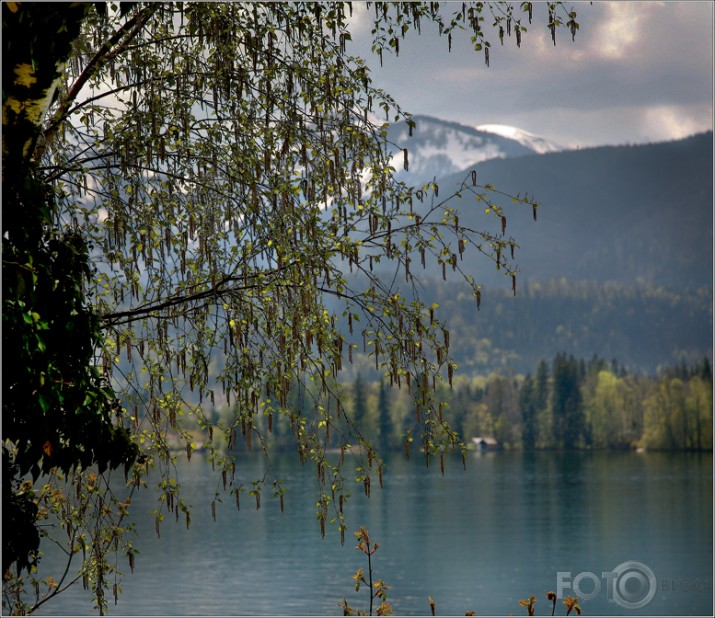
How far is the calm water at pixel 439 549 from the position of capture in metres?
40.4

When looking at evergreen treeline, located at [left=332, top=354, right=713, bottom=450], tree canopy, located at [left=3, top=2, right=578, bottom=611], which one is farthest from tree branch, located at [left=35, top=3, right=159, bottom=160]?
evergreen treeline, located at [left=332, top=354, right=713, bottom=450]

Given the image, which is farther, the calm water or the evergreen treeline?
the evergreen treeline

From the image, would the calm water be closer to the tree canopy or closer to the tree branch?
the tree canopy

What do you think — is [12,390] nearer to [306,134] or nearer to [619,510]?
[306,134]

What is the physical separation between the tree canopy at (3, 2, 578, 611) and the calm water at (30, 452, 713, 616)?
15219mm

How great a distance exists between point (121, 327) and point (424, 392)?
3045 millimetres

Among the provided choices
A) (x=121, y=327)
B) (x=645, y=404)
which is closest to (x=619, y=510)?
(x=121, y=327)

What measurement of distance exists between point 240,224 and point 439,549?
45.5 metres

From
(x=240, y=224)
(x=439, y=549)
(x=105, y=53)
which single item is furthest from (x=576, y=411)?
(x=105, y=53)

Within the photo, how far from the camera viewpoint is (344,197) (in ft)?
27.4

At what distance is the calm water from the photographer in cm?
4041

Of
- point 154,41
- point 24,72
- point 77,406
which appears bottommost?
point 77,406

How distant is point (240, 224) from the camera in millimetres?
8680

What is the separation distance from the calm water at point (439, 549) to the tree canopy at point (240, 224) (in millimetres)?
15219
